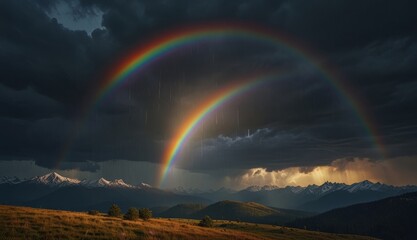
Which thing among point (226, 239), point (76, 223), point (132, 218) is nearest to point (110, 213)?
point (132, 218)

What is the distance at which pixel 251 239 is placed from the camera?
154 ft

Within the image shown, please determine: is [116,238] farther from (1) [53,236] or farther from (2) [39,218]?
(2) [39,218]

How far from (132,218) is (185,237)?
15.3m

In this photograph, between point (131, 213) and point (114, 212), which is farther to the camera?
point (114, 212)

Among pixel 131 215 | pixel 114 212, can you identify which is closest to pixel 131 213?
pixel 131 215

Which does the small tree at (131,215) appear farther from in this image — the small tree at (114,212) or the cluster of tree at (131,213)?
the small tree at (114,212)

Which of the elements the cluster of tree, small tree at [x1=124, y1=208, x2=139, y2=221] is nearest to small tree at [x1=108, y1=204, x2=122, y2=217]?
the cluster of tree

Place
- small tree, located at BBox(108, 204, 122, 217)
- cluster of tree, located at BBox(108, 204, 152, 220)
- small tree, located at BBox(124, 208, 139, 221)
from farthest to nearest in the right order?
small tree, located at BBox(108, 204, 122, 217) → cluster of tree, located at BBox(108, 204, 152, 220) → small tree, located at BBox(124, 208, 139, 221)

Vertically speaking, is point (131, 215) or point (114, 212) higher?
point (114, 212)

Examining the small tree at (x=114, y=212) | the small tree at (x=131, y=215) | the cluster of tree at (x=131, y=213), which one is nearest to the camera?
the small tree at (x=131, y=215)

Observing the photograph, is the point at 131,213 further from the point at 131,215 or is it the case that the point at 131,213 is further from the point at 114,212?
the point at 114,212

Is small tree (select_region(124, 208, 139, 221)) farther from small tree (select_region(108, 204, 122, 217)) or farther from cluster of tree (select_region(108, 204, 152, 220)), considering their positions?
small tree (select_region(108, 204, 122, 217))

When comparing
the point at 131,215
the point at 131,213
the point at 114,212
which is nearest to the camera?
the point at 131,215

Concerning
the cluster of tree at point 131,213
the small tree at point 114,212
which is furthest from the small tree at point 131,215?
the small tree at point 114,212
